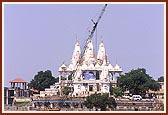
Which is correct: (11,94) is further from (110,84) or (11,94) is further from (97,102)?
(97,102)

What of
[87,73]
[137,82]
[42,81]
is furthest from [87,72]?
[42,81]

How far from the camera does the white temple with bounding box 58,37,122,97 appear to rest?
2830 centimetres

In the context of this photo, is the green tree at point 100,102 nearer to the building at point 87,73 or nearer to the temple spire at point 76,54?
the building at point 87,73

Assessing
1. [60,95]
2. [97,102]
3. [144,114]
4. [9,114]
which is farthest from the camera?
[60,95]

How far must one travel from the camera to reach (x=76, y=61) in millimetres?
30859

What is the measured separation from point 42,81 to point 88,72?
6.58 metres

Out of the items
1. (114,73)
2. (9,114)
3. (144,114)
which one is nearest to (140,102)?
(114,73)

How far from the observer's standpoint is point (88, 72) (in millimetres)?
28922

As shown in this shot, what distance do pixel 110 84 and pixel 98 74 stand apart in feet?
2.84

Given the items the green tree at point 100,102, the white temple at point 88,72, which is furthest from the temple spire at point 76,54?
the green tree at point 100,102

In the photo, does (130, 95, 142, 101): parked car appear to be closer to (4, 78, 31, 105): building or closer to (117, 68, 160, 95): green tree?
(117, 68, 160, 95): green tree

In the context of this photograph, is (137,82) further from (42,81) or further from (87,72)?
(42,81)

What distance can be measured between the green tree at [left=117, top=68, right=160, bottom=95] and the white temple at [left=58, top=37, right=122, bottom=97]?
0.79 meters

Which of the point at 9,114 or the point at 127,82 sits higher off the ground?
the point at 127,82
